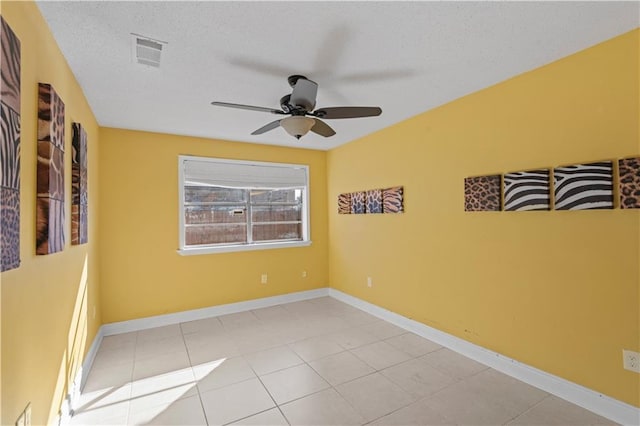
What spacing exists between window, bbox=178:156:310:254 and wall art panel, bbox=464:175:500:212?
104 inches

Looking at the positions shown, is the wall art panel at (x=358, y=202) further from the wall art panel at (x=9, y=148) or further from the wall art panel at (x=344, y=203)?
the wall art panel at (x=9, y=148)

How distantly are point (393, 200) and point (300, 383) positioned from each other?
7.37 ft

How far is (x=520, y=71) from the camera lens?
239cm

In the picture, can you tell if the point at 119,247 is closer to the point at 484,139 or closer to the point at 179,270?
the point at 179,270

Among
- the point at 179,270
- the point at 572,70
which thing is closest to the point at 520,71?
the point at 572,70

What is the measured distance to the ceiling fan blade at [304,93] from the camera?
6.86 feet

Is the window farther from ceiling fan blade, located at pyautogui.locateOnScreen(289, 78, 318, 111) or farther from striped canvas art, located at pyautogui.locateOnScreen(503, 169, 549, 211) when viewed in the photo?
striped canvas art, located at pyautogui.locateOnScreen(503, 169, 549, 211)

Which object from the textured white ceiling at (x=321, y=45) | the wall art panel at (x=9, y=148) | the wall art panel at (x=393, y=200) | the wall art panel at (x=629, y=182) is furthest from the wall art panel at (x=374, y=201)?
the wall art panel at (x=9, y=148)

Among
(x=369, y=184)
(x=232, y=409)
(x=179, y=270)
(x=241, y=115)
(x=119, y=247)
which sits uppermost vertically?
(x=241, y=115)

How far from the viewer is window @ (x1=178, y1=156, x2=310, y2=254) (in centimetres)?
411

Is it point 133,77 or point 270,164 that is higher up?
point 133,77

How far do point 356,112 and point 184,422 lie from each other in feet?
8.24

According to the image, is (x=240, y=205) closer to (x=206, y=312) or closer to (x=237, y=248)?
(x=237, y=248)

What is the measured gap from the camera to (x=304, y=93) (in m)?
2.16
